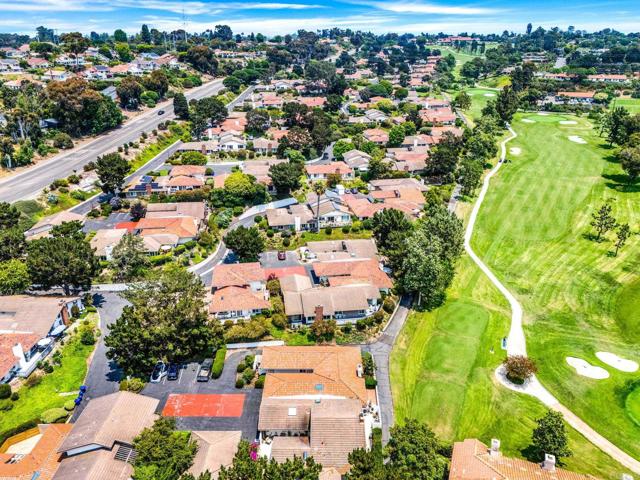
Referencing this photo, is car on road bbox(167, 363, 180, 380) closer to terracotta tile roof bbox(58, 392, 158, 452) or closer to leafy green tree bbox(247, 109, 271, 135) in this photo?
terracotta tile roof bbox(58, 392, 158, 452)

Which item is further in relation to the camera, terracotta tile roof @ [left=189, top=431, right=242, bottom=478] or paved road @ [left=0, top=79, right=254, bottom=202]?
paved road @ [left=0, top=79, right=254, bottom=202]

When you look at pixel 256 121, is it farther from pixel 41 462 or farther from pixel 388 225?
pixel 41 462

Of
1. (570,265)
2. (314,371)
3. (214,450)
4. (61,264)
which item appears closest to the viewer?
(214,450)

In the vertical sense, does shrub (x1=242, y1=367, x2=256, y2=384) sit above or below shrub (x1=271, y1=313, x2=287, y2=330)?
below

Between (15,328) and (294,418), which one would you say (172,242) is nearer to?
(15,328)

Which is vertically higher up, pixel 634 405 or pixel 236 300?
pixel 236 300

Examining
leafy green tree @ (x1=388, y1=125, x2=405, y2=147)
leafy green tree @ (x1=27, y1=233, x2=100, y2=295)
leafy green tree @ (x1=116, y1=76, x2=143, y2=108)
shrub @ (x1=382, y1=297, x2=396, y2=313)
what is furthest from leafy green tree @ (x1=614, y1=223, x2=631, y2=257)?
leafy green tree @ (x1=116, y1=76, x2=143, y2=108)

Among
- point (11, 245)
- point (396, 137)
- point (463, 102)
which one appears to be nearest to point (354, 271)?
point (11, 245)
